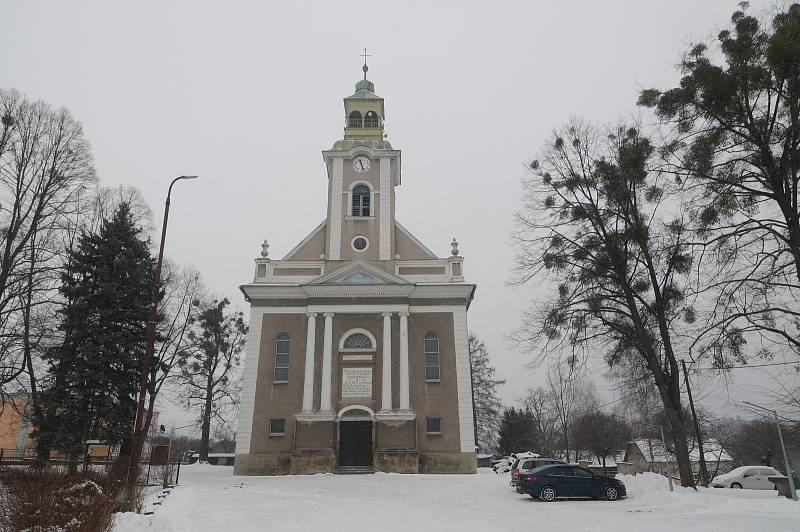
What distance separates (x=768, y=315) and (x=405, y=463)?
18.2m

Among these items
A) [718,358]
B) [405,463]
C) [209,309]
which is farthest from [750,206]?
[209,309]

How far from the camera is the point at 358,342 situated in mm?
30078

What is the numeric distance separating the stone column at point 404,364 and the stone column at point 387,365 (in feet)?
1.92

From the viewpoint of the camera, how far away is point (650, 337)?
19109 mm

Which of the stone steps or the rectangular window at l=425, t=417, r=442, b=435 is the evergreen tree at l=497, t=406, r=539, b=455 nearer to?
the rectangular window at l=425, t=417, r=442, b=435

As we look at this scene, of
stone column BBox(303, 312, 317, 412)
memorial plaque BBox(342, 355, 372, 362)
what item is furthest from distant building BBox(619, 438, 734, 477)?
stone column BBox(303, 312, 317, 412)

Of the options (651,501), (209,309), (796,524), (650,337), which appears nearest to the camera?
(796,524)

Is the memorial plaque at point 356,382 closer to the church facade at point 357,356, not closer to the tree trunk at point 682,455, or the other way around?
the church facade at point 357,356

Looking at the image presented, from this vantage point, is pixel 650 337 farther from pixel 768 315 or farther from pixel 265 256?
pixel 265 256

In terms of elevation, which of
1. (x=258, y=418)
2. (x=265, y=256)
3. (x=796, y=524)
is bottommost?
(x=796, y=524)

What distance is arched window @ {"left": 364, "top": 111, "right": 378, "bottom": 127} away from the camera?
123 ft

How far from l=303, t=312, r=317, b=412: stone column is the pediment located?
2112 mm

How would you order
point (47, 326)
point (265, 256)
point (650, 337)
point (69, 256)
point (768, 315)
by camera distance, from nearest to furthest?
1. point (768, 315)
2. point (650, 337)
3. point (47, 326)
4. point (69, 256)
5. point (265, 256)

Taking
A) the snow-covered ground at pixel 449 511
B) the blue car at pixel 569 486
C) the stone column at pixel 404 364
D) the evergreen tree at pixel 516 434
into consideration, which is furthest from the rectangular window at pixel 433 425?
the evergreen tree at pixel 516 434
